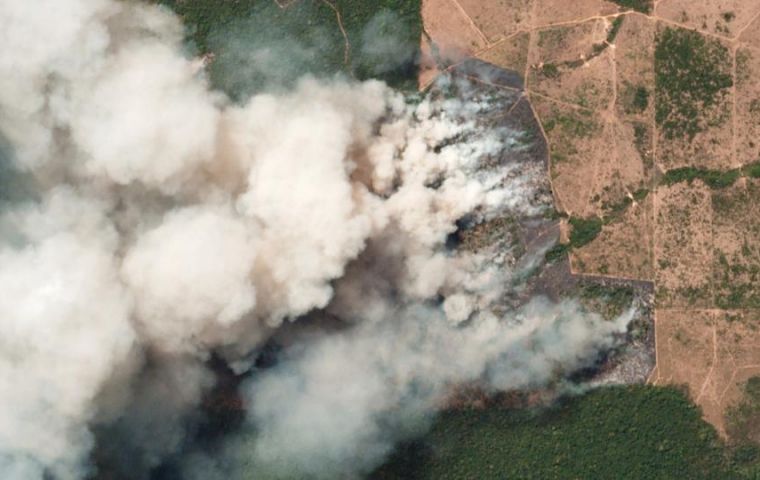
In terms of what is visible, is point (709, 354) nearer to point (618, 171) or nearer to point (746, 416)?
point (746, 416)

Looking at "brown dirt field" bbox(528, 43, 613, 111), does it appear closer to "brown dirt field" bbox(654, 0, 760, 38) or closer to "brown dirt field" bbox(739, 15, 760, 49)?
"brown dirt field" bbox(654, 0, 760, 38)

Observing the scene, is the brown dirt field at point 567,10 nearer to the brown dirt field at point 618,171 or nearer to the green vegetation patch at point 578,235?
the brown dirt field at point 618,171

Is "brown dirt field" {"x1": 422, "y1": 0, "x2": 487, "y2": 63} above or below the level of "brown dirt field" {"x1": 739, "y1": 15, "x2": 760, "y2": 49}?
above

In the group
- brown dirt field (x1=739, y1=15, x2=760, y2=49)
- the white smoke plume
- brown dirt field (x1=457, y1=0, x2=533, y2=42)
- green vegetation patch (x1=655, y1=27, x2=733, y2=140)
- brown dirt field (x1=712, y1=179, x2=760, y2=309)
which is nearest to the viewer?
the white smoke plume

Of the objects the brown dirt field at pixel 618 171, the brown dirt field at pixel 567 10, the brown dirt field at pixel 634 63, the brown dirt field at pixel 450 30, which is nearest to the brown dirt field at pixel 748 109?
the brown dirt field at pixel 634 63

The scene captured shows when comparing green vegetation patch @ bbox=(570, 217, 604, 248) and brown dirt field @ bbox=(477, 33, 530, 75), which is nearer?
green vegetation patch @ bbox=(570, 217, 604, 248)

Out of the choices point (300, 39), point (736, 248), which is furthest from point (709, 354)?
point (300, 39)

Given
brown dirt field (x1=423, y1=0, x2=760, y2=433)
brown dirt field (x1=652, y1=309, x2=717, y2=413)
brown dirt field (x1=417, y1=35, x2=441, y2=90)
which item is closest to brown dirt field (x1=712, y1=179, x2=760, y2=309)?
brown dirt field (x1=423, y1=0, x2=760, y2=433)
